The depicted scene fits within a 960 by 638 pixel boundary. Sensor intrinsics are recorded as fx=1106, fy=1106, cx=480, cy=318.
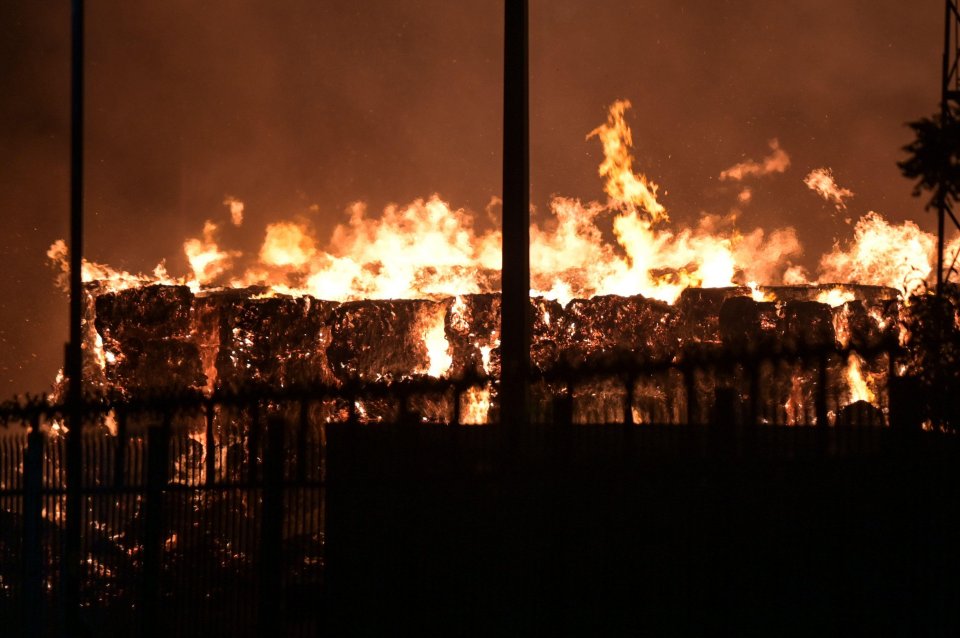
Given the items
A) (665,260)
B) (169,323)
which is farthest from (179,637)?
(169,323)

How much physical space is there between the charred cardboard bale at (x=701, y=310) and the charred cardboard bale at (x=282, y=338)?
68.3 ft

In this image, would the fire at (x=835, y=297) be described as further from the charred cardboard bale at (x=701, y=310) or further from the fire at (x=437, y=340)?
the fire at (x=437, y=340)

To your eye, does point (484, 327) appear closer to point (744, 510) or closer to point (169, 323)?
point (169, 323)

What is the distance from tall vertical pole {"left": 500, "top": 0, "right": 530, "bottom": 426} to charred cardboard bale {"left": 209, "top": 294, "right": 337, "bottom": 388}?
57.2 metres

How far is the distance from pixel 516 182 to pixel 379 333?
57177 millimetres

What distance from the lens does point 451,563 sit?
6.94m

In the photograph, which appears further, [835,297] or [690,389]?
[835,297]

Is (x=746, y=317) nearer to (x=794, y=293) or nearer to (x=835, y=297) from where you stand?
(x=794, y=293)

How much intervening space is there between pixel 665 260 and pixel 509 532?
4311 cm

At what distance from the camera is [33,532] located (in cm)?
1001

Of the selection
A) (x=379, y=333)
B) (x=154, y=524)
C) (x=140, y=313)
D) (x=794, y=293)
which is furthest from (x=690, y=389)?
(x=140, y=313)

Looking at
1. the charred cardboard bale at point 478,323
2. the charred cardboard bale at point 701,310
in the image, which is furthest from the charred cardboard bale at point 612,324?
the charred cardboard bale at point 701,310

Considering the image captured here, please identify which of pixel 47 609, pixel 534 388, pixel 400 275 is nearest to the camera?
pixel 534 388

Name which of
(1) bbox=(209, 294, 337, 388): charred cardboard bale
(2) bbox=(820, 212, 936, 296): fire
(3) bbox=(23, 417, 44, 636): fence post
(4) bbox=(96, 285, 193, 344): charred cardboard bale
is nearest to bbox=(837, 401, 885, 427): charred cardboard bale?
(3) bbox=(23, 417, 44, 636): fence post
